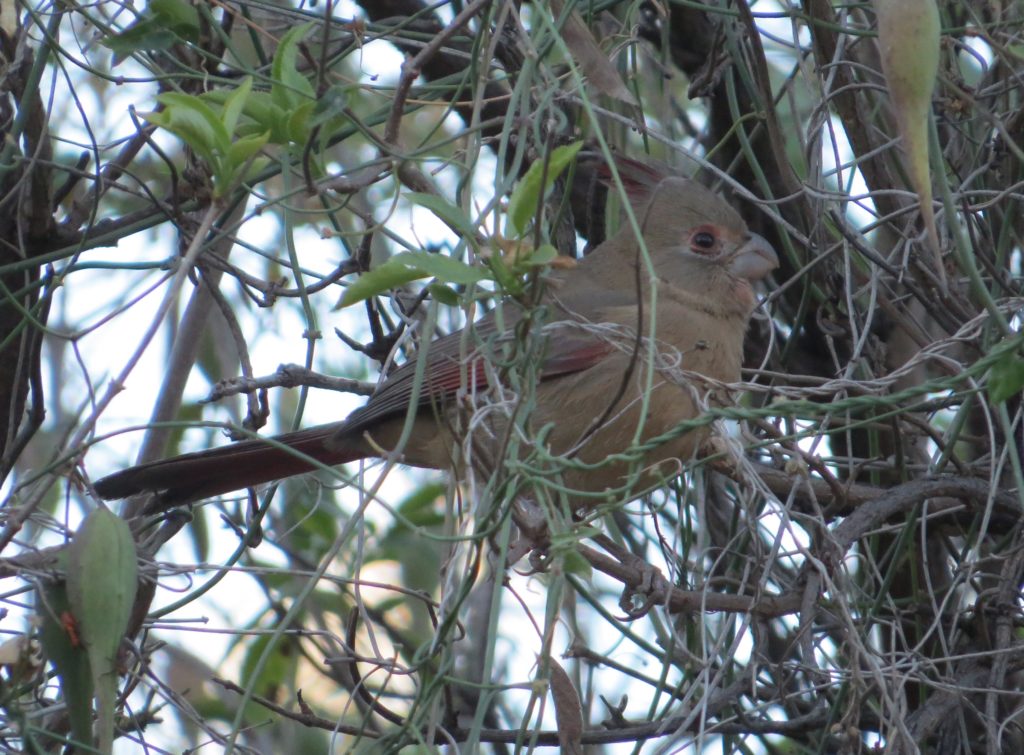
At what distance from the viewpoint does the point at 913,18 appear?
1.81m

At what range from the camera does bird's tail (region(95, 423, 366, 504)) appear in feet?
10.5

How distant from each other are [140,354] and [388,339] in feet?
4.90

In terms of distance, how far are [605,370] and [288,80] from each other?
1.44m

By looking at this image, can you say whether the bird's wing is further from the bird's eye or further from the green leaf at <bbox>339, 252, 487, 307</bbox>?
the green leaf at <bbox>339, 252, 487, 307</bbox>

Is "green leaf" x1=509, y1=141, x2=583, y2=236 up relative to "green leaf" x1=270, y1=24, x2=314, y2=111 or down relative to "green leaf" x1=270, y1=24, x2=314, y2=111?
down

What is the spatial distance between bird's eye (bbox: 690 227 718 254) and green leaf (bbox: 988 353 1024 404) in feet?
6.04

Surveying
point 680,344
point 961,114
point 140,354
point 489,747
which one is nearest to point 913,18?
point 140,354

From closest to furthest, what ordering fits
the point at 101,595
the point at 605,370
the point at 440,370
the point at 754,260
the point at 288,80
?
the point at 101,595, the point at 288,80, the point at 440,370, the point at 605,370, the point at 754,260

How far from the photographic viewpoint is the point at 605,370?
3441 mm

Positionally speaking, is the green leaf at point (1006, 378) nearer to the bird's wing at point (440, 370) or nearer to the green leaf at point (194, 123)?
the green leaf at point (194, 123)

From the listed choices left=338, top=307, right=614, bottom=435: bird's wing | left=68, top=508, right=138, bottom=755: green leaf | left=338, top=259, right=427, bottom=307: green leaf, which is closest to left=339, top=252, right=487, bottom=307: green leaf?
left=338, top=259, right=427, bottom=307: green leaf

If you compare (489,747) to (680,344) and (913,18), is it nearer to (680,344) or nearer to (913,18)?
(680,344)

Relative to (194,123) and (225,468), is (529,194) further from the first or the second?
(225,468)

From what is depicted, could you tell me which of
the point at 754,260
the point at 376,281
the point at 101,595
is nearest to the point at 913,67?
the point at 376,281
